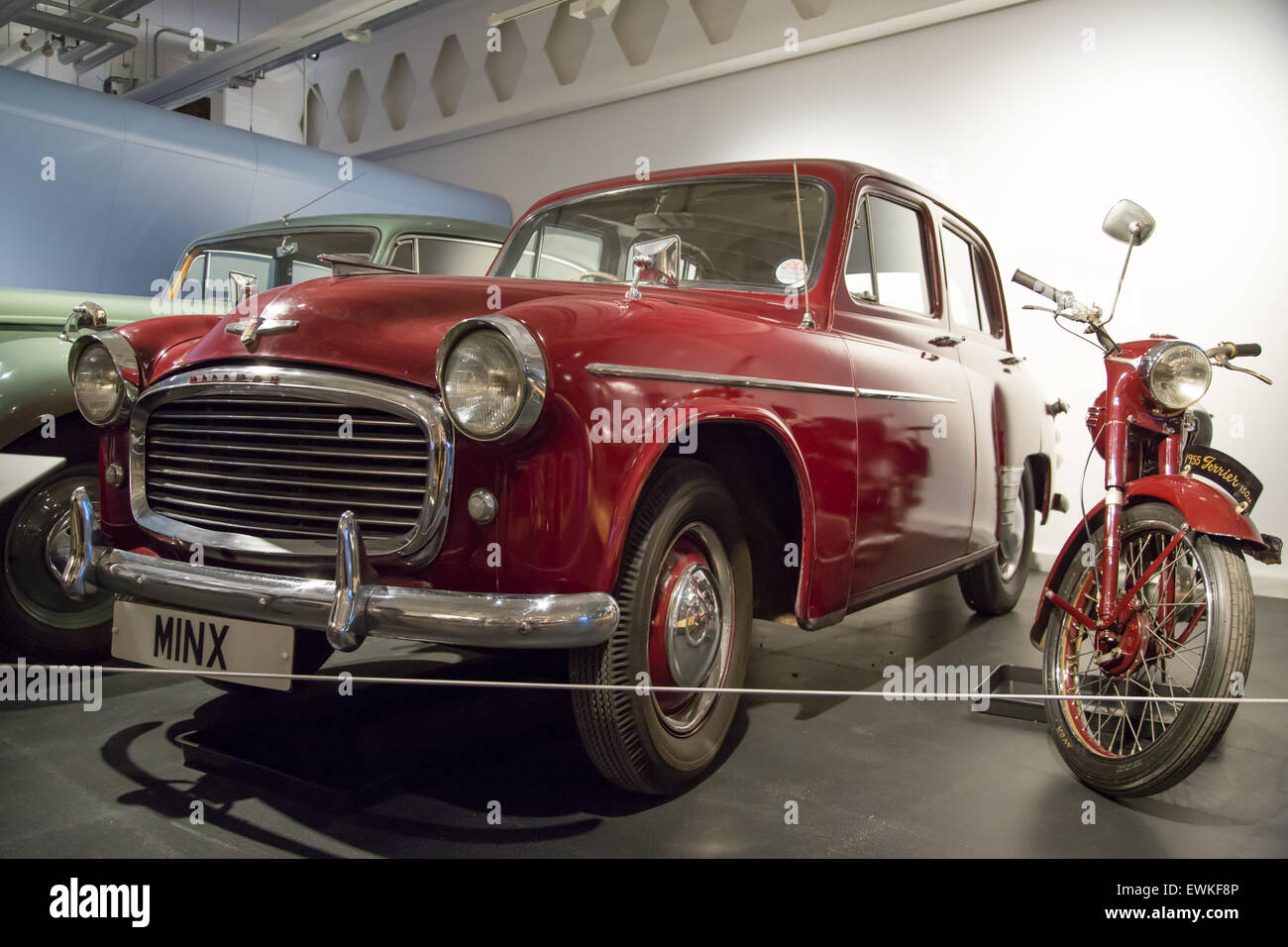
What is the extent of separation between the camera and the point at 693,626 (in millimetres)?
2082

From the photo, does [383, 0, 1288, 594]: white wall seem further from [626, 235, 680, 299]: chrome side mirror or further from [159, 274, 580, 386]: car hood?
[159, 274, 580, 386]: car hood

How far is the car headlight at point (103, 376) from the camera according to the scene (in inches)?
89.7

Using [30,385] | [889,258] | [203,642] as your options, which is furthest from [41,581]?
[889,258]

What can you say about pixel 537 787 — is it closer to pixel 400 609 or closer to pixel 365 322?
pixel 400 609

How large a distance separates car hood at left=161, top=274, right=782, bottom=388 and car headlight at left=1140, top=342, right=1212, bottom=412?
106 cm

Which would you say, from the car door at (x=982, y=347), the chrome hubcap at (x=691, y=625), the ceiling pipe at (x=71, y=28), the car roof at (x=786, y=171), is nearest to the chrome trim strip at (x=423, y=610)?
the chrome hubcap at (x=691, y=625)

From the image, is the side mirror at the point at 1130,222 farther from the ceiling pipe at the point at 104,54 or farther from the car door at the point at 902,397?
the ceiling pipe at the point at 104,54

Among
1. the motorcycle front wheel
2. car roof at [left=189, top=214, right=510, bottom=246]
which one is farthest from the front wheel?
car roof at [left=189, top=214, right=510, bottom=246]

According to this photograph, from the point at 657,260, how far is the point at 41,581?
217 cm

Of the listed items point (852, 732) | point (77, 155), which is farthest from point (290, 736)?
point (77, 155)

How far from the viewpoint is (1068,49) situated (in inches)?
211

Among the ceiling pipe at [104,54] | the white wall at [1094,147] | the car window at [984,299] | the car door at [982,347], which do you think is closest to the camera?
the car door at [982,347]

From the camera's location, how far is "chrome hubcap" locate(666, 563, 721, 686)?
→ 202cm

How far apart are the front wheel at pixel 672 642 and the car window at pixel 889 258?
95 centimetres
